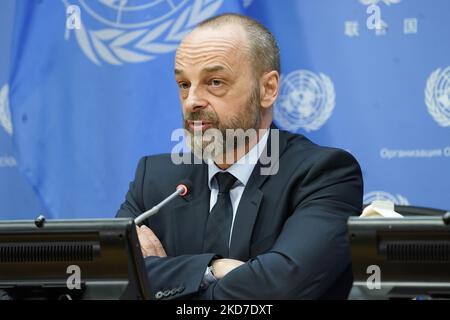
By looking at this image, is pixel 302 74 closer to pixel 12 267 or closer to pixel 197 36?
pixel 197 36

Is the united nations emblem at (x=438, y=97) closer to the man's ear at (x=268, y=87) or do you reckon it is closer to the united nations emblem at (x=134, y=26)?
the united nations emblem at (x=134, y=26)

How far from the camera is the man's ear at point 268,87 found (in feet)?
11.7

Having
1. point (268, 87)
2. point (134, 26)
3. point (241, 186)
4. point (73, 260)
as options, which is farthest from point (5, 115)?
point (73, 260)

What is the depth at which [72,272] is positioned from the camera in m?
2.40

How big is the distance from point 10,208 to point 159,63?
1401 mm

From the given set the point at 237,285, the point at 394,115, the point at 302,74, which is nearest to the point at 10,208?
the point at 302,74

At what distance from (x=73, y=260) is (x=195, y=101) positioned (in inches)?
44.1

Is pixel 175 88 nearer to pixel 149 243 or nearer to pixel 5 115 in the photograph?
pixel 5 115

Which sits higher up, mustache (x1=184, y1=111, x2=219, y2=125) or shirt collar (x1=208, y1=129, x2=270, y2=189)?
mustache (x1=184, y1=111, x2=219, y2=125)

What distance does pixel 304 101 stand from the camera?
4.91m

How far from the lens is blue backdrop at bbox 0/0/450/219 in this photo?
4.67 meters

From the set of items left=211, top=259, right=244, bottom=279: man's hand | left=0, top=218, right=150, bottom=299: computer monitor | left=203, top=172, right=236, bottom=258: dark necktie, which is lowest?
left=211, top=259, right=244, bottom=279: man's hand

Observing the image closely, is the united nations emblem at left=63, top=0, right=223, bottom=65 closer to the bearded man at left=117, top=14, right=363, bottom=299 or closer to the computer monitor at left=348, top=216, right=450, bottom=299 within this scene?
the bearded man at left=117, top=14, right=363, bottom=299

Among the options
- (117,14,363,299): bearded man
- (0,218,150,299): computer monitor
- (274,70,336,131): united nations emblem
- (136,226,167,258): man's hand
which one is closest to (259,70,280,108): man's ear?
(117,14,363,299): bearded man
